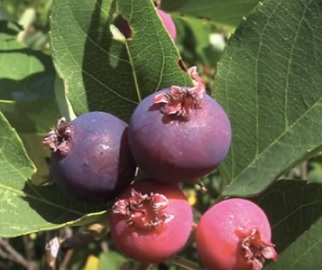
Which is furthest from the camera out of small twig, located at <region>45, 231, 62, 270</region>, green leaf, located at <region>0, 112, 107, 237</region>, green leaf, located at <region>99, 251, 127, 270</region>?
green leaf, located at <region>99, 251, 127, 270</region>

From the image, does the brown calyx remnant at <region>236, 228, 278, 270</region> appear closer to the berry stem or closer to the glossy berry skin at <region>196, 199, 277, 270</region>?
the glossy berry skin at <region>196, 199, 277, 270</region>

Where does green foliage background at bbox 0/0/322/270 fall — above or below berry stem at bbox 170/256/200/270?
above

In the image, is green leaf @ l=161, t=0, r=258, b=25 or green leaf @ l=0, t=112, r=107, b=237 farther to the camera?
green leaf @ l=161, t=0, r=258, b=25

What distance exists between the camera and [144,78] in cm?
130

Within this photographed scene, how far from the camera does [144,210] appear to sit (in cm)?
112

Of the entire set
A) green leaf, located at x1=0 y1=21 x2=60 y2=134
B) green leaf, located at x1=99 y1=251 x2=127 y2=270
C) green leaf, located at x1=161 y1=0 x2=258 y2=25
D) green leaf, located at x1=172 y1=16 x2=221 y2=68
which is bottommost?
green leaf, located at x1=99 y1=251 x2=127 y2=270

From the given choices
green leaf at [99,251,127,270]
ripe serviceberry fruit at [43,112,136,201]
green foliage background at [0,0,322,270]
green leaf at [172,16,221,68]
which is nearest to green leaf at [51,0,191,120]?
green foliage background at [0,0,322,270]

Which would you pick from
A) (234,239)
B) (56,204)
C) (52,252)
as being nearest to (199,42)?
(52,252)

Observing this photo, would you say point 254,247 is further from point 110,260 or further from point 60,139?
point 110,260

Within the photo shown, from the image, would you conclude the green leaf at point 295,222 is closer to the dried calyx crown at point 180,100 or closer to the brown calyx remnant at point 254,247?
the brown calyx remnant at point 254,247

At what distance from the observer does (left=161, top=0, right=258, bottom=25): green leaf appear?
1669 mm

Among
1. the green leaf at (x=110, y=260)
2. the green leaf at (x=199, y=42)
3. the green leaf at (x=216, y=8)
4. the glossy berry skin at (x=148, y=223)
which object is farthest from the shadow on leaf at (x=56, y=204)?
the green leaf at (x=199, y=42)

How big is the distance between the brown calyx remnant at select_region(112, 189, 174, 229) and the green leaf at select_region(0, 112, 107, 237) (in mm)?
85

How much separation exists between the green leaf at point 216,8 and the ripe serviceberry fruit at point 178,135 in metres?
0.55
